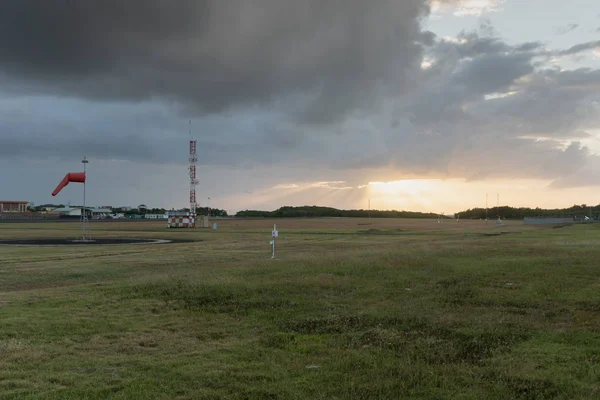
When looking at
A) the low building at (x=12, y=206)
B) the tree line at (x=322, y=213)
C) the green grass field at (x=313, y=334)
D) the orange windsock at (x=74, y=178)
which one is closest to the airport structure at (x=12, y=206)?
the low building at (x=12, y=206)

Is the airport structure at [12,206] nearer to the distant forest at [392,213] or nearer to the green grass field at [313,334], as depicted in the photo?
the distant forest at [392,213]

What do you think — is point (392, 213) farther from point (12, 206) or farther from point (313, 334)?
point (313, 334)

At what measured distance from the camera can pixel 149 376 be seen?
278 inches

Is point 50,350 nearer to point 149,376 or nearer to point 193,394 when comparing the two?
point 149,376

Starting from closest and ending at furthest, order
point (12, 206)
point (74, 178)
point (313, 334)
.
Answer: point (313, 334) → point (74, 178) → point (12, 206)

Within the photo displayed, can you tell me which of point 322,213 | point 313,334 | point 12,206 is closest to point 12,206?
point 12,206

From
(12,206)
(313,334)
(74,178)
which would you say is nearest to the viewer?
(313,334)

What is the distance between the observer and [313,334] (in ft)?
31.4

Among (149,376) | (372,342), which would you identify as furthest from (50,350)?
(372,342)

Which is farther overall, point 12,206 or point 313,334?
point 12,206

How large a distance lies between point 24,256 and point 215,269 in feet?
46.8

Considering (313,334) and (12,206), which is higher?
(12,206)

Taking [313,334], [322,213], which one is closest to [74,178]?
[313,334]

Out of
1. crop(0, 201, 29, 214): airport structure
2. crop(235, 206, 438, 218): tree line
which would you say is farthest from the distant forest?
crop(0, 201, 29, 214): airport structure
